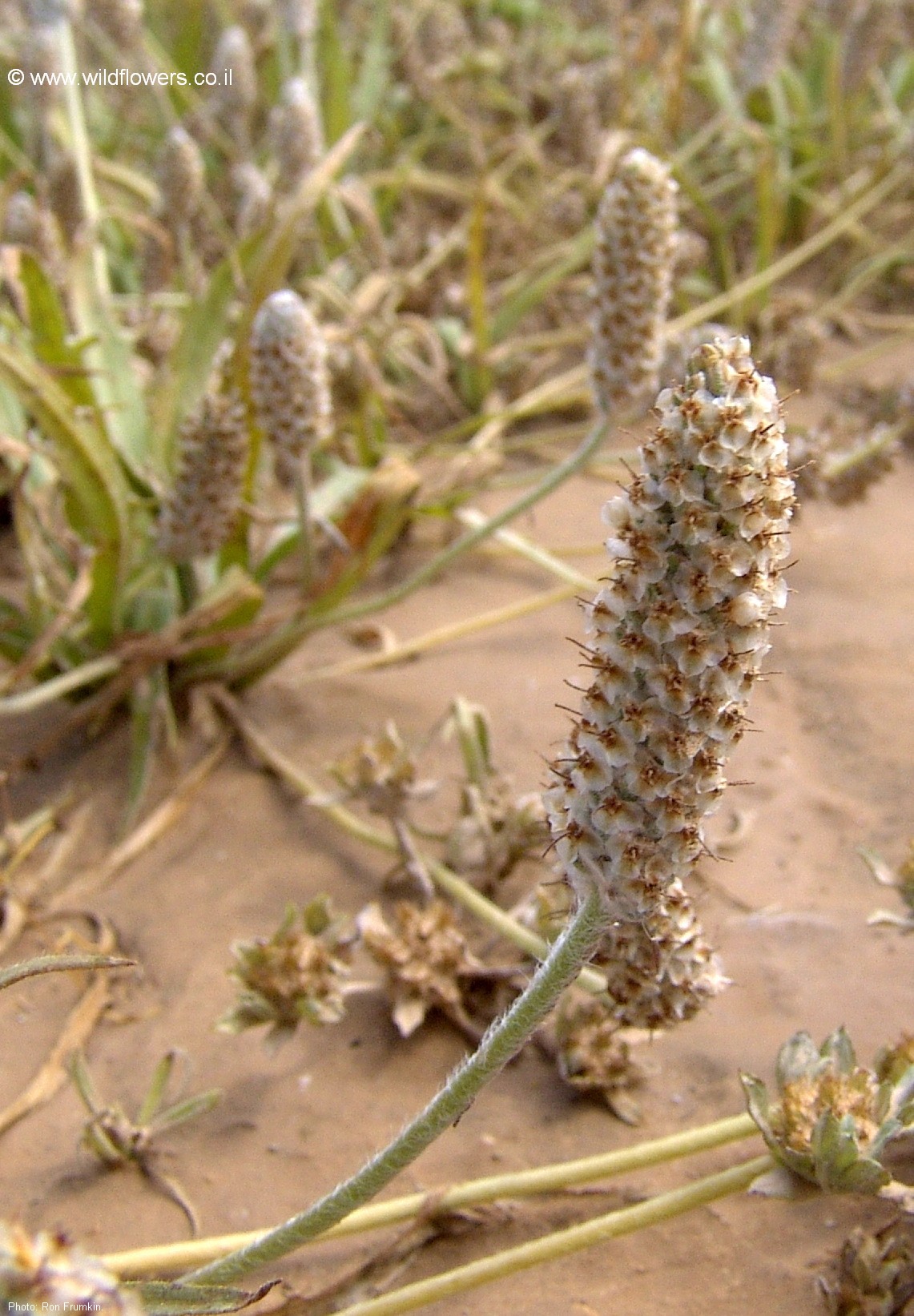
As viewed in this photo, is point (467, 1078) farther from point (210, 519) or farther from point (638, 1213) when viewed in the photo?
point (210, 519)

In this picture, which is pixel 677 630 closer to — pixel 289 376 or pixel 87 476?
pixel 289 376

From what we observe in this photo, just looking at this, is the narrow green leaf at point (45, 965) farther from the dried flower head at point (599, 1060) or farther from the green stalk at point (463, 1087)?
the dried flower head at point (599, 1060)

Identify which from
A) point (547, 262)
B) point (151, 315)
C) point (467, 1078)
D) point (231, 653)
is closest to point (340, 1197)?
point (467, 1078)

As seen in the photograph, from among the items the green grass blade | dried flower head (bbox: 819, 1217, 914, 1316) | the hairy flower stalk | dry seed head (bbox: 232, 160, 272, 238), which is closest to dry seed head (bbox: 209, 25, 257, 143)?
dry seed head (bbox: 232, 160, 272, 238)

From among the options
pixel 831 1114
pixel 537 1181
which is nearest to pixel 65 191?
pixel 537 1181

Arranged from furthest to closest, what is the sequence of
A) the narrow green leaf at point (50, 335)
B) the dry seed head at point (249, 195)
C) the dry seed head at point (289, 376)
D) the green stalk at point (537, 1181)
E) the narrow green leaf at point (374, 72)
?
the narrow green leaf at point (374, 72), the dry seed head at point (249, 195), the narrow green leaf at point (50, 335), the dry seed head at point (289, 376), the green stalk at point (537, 1181)

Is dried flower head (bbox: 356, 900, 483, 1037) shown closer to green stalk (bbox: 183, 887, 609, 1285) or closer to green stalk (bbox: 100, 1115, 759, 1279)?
green stalk (bbox: 100, 1115, 759, 1279)

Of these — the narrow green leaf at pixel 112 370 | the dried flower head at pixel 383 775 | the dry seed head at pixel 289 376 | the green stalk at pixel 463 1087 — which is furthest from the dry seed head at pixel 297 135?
the green stalk at pixel 463 1087
